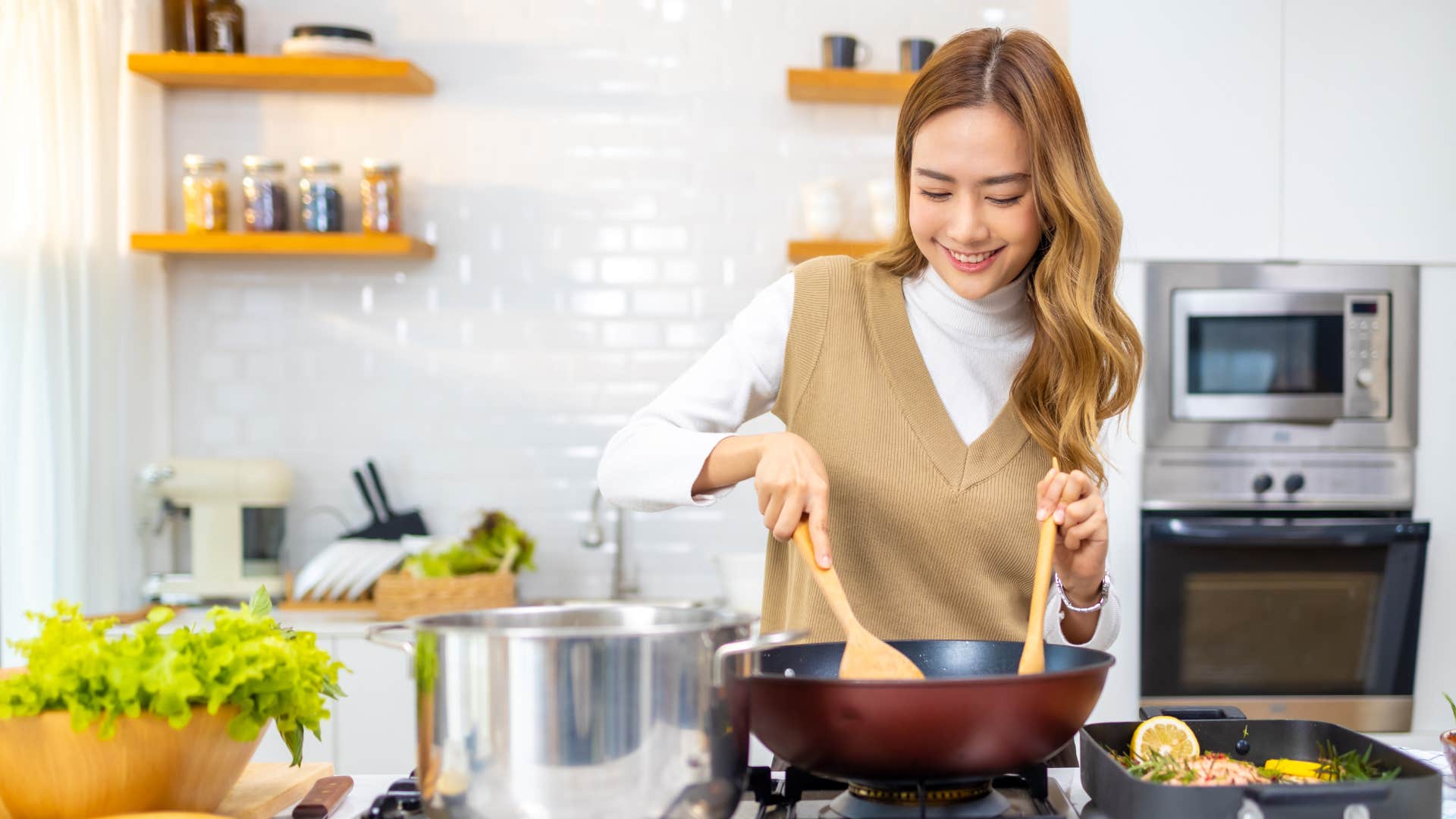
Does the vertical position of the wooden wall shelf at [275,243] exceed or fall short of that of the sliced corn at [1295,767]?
it exceeds it

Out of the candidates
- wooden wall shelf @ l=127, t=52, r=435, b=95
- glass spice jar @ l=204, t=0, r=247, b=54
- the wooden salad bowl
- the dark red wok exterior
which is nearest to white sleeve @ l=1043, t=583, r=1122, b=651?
the dark red wok exterior

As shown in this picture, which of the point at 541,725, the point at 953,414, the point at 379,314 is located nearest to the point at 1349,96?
the point at 953,414

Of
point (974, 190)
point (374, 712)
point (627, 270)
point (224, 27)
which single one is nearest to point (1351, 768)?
point (974, 190)

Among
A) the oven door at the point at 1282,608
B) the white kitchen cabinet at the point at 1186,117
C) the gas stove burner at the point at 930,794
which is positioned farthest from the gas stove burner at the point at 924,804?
the white kitchen cabinet at the point at 1186,117

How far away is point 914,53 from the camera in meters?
3.34

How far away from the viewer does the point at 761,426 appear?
3.53m

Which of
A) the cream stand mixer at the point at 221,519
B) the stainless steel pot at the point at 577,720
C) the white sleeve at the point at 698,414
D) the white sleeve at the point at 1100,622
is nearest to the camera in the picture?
the stainless steel pot at the point at 577,720

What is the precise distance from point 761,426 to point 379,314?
1.11m

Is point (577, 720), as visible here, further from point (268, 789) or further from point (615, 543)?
point (615, 543)

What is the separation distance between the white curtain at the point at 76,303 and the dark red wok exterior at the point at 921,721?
2295 millimetres

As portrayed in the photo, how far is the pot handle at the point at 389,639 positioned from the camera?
0.98 metres

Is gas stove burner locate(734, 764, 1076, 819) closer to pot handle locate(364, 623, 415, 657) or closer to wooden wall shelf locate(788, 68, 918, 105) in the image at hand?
pot handle locate(364, 623, 415, 657)

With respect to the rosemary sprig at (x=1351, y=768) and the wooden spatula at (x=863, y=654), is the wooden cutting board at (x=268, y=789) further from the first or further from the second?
the rosemary sprig at (x=1351, y=768)

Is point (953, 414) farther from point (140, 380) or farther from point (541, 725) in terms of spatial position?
point (140, 380)
